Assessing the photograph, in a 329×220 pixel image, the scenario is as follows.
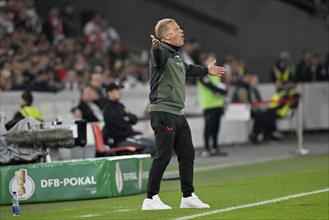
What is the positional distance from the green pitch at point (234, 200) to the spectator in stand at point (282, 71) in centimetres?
1016

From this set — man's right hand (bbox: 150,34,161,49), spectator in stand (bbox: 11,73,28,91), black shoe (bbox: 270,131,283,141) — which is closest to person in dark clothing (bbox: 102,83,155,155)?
spectator in stand (bbox: 11,73,28,91)

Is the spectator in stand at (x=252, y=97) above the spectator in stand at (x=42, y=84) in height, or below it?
below

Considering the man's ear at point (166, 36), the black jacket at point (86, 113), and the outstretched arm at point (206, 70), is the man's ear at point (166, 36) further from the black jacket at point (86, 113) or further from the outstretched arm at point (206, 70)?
the black jacket at point (86, 113)

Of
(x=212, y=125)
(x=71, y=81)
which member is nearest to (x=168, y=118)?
(x=212, y=125)

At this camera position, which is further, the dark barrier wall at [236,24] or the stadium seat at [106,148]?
the dark barrier wall at [236,24]

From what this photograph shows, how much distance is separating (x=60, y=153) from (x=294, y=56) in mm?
14607

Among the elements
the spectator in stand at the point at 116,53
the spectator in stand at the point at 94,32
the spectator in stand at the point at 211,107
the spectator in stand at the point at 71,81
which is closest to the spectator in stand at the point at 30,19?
the spectator in stand at the point at 94,32

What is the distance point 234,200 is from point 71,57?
13.9 m

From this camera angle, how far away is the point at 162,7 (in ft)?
107

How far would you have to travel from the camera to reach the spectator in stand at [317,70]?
3041 cm

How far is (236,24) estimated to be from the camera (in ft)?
107

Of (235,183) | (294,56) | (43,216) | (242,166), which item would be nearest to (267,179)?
(235,183)

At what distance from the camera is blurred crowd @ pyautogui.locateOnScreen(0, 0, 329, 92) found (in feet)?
80.5

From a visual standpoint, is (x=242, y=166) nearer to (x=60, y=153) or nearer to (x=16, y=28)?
(x=60, y=153)
